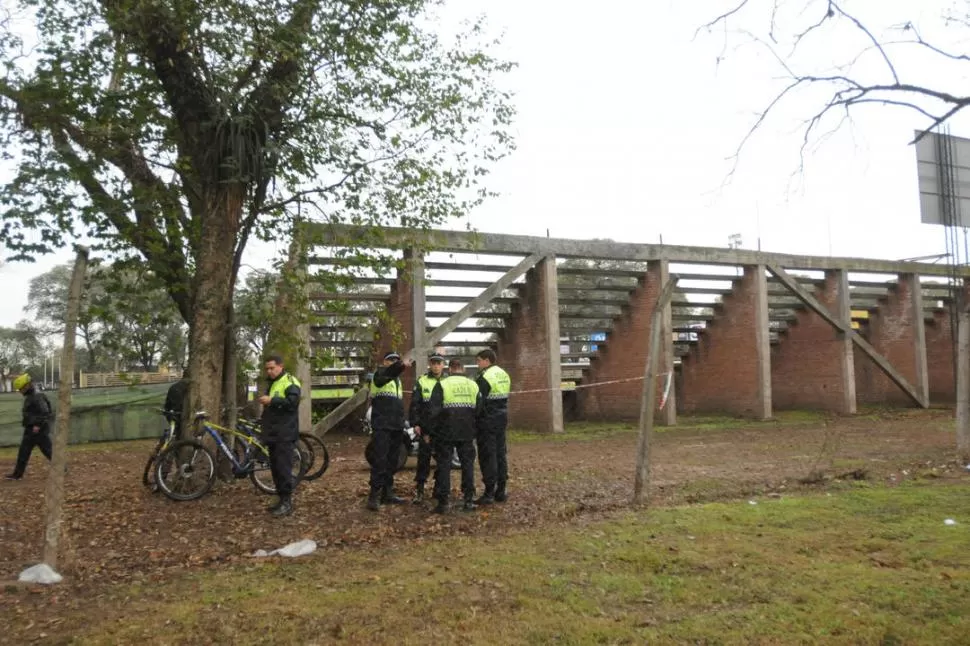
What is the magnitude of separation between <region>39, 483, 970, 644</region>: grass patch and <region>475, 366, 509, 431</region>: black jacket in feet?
6.17

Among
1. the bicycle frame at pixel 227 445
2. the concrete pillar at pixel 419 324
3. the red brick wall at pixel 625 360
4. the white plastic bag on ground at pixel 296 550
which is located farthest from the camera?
the red brick wall at pixel 625 360

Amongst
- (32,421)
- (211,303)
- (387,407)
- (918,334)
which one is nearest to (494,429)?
(387,407)

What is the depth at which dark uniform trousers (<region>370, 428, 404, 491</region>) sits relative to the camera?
8633mm

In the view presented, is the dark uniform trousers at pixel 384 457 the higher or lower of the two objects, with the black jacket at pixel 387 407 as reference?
lower

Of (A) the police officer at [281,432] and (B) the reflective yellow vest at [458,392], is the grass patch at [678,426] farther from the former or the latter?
(A) the police officer at [281,432]

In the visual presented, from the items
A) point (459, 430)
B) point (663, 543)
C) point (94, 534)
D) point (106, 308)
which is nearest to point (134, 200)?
point (106, 308)

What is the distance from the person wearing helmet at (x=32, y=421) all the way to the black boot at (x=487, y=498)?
7.18 meters

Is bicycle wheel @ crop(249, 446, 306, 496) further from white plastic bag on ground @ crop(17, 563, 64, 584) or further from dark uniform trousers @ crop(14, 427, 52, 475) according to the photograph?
dark uniform trousers @ crop(14, 427, 52, 475)

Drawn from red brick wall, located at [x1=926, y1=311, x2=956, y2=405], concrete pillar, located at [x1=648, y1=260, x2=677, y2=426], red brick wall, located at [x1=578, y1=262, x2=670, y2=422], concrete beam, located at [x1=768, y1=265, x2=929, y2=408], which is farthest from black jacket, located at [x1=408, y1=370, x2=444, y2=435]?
red brick wall, located at [x1=926, y1=311, x2=956, y2=405]

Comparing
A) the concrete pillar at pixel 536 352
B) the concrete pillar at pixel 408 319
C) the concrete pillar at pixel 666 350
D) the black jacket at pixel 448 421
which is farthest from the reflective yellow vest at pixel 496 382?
the concrete pillar at pixel 666 350

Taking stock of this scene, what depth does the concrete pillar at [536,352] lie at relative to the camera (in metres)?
17.9

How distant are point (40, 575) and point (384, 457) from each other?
11.3ft

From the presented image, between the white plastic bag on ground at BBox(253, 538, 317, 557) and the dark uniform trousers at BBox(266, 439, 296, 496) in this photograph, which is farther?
the dark uniform trousers at BBox(266, 439, 296, 496)

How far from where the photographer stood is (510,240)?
57.5 ft
